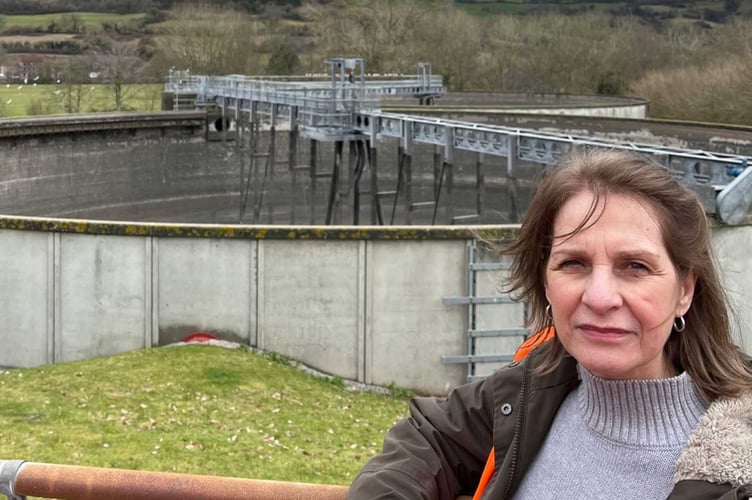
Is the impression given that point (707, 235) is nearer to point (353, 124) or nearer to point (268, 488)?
point (268, 488)

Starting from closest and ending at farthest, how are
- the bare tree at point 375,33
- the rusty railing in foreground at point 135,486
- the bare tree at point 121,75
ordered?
1. the rusty railing in foreground at point 135,486
2. the bare tree at point 121,75
3. the bare tree at point 375,33

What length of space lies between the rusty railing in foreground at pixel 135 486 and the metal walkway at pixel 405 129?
32.7 ft

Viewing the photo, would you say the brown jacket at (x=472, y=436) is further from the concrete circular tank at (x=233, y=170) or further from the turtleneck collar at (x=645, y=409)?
the concrete circular tank at (x=233, y=170)

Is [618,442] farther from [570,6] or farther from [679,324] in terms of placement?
[570,6]

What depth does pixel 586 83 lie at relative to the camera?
5584 centimetres

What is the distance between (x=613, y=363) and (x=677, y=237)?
274mm

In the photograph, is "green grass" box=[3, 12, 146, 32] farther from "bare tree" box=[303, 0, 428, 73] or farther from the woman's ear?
the woman's ear

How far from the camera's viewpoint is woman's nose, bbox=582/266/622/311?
1977 millimetres

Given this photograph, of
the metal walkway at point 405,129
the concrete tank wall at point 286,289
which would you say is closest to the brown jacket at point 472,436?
the metal walkway at point 405,129

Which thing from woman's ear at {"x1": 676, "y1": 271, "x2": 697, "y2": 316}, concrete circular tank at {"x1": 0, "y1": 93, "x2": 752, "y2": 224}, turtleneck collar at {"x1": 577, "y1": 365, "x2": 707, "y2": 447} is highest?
woman's ear at {"x1": 676, "y1": 271, "x2": 697, "y2": 316}

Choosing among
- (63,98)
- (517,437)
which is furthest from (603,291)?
(63,98)

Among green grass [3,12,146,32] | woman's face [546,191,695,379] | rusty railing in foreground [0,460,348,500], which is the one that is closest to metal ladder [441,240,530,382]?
rusty railing in foreground [0,460,348,500]

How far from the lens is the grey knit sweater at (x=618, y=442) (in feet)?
6.42

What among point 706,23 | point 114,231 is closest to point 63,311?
point 114,231
